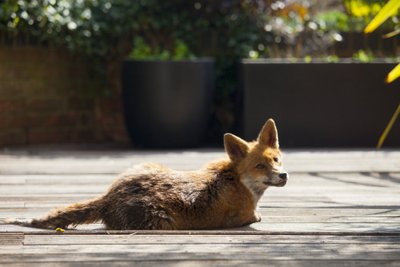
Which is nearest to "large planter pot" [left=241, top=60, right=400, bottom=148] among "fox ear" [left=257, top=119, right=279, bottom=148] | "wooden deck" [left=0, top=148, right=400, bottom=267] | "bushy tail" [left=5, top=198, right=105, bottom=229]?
"wooden deck" [left=0, top=148, right=400, bottom=267]

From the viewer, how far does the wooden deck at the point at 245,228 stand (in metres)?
3.14

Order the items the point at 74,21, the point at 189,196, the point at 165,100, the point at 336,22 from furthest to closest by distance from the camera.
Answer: the point at 336,22 → the point at 74,21 → the point at 165,100 → the point at 189,196

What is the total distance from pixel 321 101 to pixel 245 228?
12.1 ft

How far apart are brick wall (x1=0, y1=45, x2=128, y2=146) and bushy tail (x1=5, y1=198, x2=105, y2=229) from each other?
3818 mm

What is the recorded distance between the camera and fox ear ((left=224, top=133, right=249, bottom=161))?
12.8 ft

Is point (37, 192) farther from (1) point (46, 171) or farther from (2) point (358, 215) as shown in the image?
(2) point (358, 215)

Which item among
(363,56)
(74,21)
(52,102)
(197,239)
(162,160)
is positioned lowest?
(162,160)

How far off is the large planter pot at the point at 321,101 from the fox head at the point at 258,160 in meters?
3.29

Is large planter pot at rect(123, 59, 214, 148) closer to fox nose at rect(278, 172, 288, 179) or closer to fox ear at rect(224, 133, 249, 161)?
fox ear at rect(224, 133, 249, 161)

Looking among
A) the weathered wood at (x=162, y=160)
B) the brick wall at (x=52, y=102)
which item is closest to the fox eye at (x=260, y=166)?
the weathered wood at (x=162, y=160)

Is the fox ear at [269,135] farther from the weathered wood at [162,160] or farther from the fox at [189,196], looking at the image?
the weathered wood at [162,160]

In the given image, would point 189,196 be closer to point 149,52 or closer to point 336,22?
point 149,52

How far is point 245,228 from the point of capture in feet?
12.5

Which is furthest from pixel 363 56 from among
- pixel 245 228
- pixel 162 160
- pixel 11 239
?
pixel 11 239
